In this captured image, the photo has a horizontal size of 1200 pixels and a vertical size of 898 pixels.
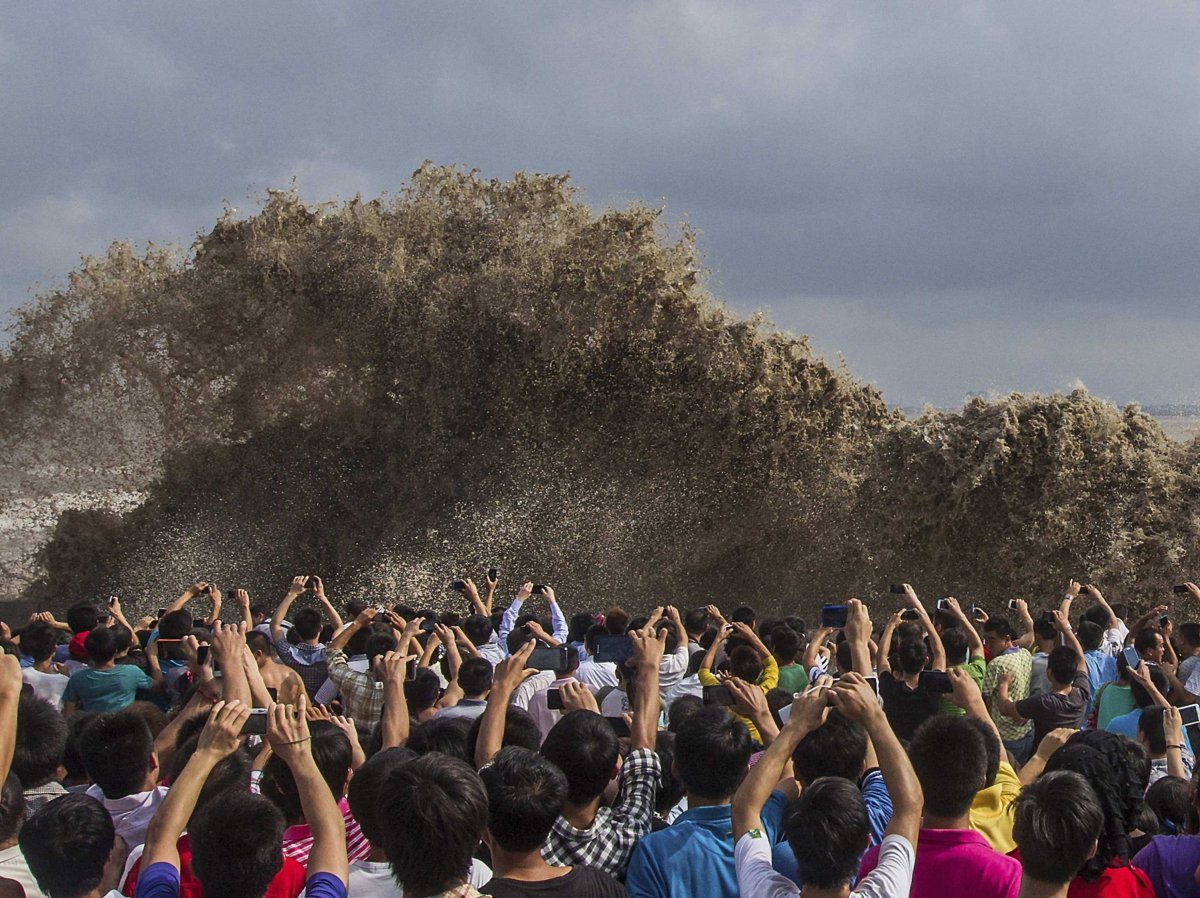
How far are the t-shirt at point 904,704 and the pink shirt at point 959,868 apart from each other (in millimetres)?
2906

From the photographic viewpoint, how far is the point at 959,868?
10.4 feet

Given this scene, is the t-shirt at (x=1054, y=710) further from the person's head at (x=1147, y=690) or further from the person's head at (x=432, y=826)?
the person's head at (x=432, y=826)

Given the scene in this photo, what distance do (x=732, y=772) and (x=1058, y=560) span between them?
33.5 ft

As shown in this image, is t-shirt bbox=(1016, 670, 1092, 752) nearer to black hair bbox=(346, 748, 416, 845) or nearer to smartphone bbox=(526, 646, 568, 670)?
smartphone bbox=(526, 646, 568, 670)

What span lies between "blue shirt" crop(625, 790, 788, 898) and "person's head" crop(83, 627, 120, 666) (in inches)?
164

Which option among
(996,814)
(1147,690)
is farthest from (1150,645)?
(996,814)

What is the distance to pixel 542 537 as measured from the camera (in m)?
14.1

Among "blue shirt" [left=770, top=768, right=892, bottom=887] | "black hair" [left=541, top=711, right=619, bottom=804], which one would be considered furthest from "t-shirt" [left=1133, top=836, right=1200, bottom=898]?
"black hair" [left=541, top=711, right=619, bottom=804]

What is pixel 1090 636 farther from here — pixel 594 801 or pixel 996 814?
pixel 594 801

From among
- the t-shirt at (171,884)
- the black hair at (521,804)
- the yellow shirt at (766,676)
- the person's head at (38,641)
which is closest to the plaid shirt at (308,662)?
the person's head at (38,641)

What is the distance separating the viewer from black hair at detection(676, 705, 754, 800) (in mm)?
3531

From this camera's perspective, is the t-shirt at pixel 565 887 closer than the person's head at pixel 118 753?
Yes

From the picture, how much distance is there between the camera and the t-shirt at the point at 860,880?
2914 mm

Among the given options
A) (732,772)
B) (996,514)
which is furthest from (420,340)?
(732,772)
